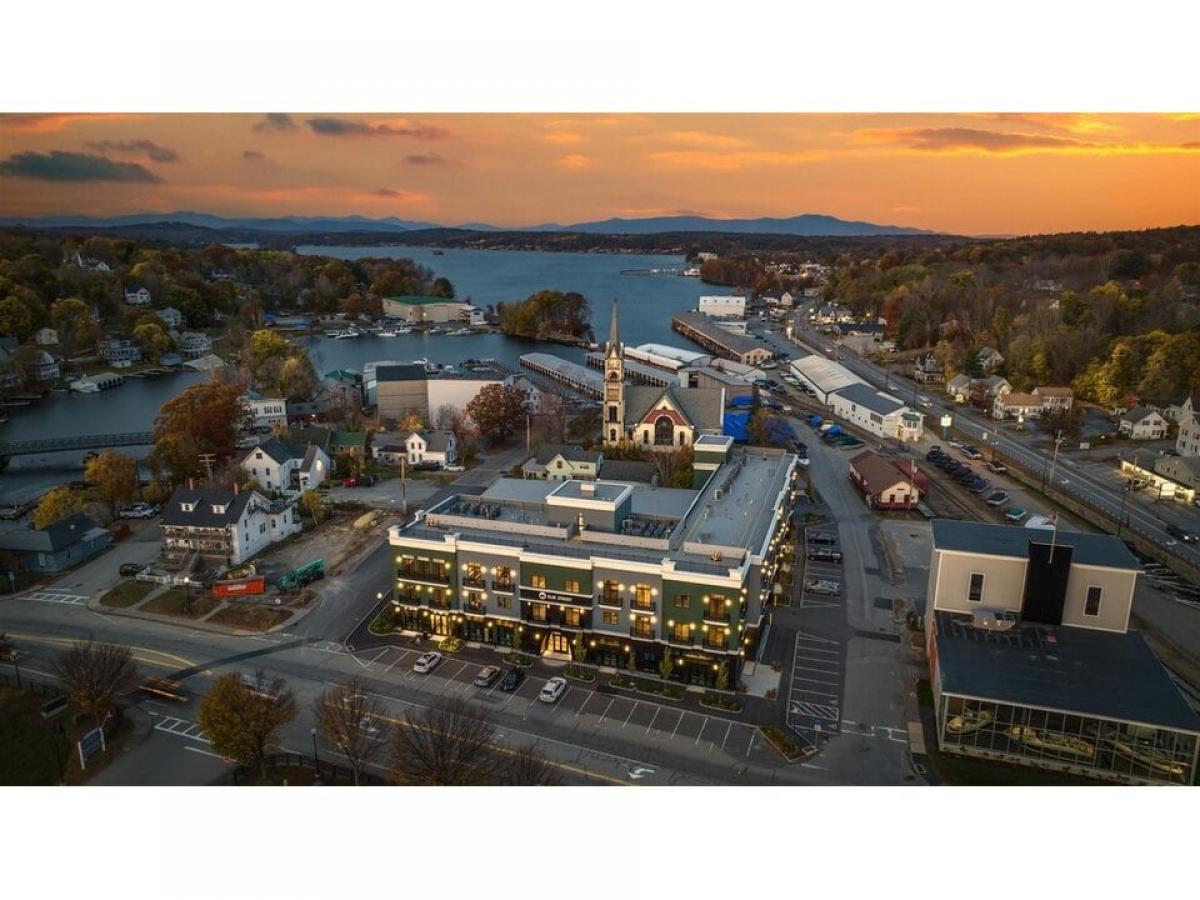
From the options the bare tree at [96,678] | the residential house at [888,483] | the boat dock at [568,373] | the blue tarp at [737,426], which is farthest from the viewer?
the boat dock at [568,373]

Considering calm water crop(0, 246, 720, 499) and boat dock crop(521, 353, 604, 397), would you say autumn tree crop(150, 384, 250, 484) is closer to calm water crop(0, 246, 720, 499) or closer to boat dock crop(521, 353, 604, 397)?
calm water crop(0, 246, 720, 499)

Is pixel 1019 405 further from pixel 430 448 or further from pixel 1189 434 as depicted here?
pixel 430 448

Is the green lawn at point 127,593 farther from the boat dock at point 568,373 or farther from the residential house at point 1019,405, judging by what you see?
the residential house at point 1019,405

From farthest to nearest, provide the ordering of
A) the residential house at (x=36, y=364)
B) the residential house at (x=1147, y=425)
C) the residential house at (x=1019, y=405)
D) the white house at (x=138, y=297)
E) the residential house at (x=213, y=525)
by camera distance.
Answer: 1. the white house at (x=138, y=297)
2. the residential house at (x=36, y=364)
3. the residential house at (x=1019, y=405)
4. the residential house at (x=1147, y=425)
5. the residential house at (x=213, y=525)

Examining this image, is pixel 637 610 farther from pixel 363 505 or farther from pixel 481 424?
pixel 481 424

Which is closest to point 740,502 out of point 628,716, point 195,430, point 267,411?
point 628,716

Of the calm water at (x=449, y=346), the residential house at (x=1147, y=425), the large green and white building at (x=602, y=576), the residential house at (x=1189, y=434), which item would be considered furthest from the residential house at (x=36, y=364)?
the residential house at (x=1189, y=434)

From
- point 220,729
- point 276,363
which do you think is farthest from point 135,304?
point 220,729

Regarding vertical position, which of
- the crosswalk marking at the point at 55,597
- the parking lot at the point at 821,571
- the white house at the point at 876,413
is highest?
the white house at the point at 876,413
